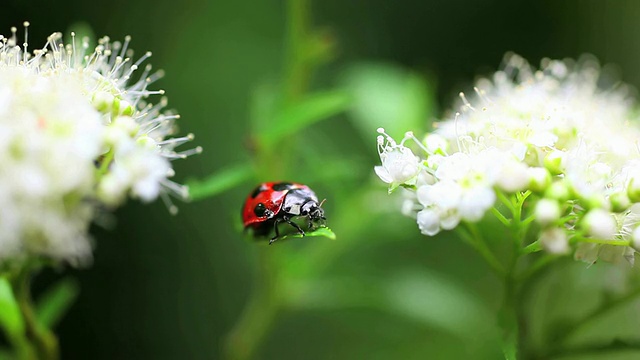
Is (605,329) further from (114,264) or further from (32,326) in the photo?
(32,326)

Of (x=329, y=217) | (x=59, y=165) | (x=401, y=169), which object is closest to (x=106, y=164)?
(x=59, y=165)

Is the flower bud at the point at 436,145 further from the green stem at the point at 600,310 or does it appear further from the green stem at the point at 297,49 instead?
the green stem at the point at 297,49

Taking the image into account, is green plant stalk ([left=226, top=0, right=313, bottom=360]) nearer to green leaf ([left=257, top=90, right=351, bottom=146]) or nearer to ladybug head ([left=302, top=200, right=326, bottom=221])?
green leaf ([left=257, top=90, right=351, bottom=146])

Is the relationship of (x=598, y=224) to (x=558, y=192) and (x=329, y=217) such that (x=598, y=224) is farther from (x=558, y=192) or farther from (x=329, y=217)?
(x=329, y=217)

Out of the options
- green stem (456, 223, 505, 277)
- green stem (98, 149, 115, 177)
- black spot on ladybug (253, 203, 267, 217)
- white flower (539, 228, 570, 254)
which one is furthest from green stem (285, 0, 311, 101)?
white flower (539, 228, 570, 254)

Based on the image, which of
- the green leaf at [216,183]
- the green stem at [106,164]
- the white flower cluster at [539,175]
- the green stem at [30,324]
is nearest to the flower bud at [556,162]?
the white flower cluster at [539,175]

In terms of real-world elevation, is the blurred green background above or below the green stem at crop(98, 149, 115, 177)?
above
